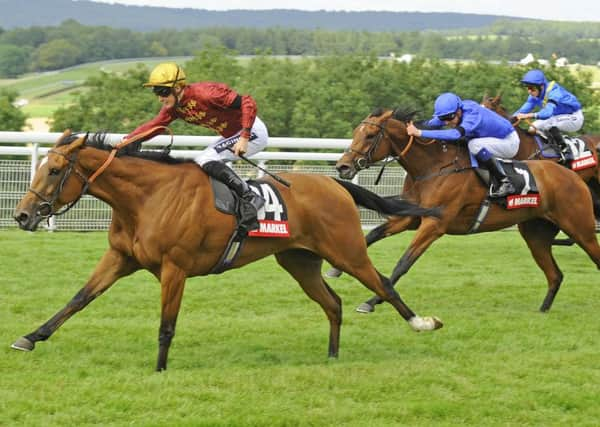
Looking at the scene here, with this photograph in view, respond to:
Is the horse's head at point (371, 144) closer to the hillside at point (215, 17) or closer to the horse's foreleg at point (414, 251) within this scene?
the horse's foreleg at point (414, 251)

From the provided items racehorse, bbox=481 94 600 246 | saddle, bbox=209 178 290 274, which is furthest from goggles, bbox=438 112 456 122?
saddle, bbox=209 178 290 274

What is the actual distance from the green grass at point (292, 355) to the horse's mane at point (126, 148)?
1.07m

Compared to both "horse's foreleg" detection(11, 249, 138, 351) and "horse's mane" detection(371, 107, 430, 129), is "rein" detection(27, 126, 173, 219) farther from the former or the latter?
"horse's mane" detection(371, 107, 430, 129)

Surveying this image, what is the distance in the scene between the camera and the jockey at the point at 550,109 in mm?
9445

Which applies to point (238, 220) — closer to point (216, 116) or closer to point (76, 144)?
point (216, 116)

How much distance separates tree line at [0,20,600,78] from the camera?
71188 mm

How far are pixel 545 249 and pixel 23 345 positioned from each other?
3927 mm

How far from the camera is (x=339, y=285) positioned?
8562mm

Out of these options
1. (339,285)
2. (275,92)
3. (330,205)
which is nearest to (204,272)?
(330,205)

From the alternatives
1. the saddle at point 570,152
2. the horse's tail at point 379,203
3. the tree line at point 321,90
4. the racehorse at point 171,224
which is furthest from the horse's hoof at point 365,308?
the tree line at point 321,90

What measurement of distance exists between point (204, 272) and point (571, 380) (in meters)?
1.97

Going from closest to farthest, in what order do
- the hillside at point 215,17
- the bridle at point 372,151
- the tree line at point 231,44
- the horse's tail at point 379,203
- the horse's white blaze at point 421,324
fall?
1. the horse's white blaze at point 421,324
2. the horse's tail at point 379,203
3. the bridle at point 372,151
4. the tree line at point 231,44
5. the hillside at point 215,17

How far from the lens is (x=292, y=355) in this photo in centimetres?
604

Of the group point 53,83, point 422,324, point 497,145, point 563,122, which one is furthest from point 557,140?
point 53,83
